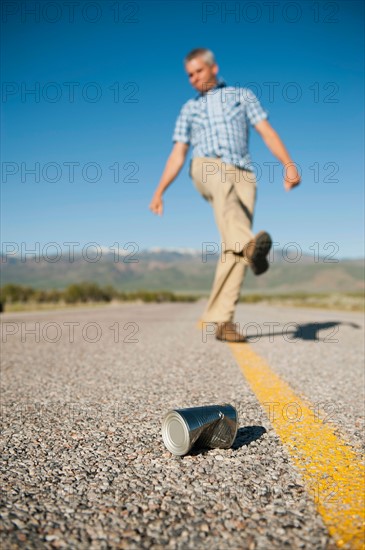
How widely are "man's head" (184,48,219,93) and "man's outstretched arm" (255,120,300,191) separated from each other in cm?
74

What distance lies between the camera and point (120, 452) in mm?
1611

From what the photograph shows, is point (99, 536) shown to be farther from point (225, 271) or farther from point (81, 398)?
point (225, 271)

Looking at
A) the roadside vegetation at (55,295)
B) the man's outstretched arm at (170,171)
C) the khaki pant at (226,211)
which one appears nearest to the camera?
the khaki pant at (226,211)

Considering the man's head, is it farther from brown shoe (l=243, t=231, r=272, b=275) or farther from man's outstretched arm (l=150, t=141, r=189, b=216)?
brown shoe (l=243, t=231, r=272, b=275)

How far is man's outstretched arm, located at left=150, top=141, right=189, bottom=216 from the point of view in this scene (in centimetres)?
516

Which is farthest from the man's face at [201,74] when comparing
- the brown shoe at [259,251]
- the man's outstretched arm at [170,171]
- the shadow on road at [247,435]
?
the shadow on road at [247,435]

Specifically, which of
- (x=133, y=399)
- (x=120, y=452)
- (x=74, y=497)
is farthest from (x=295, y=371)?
(x=74, y=497)

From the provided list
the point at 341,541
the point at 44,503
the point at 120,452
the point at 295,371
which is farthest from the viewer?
the point at 295,371

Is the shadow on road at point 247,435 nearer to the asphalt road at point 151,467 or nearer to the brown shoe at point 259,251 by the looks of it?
the asphalt road at point 151,467

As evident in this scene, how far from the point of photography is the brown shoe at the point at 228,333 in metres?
5.21

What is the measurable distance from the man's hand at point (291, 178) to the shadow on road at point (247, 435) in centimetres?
298

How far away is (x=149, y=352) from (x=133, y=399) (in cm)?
219

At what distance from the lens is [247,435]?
5.92 ft

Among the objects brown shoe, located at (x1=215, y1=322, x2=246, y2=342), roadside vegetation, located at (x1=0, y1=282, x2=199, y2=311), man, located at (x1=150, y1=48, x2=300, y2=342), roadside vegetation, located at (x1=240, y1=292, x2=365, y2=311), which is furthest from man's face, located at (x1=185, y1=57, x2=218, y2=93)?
roadside vegetation, located at (x1=0, y1=282, x2=199, y2=311)
